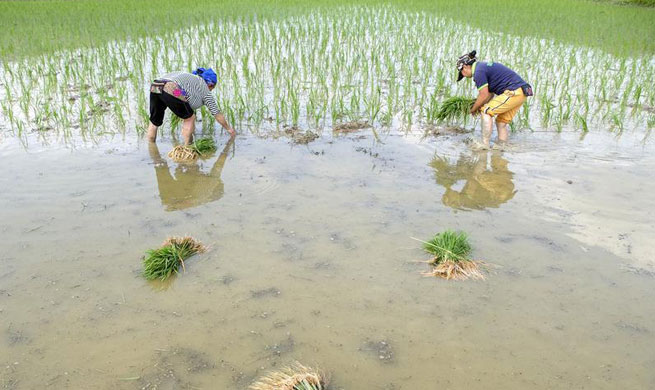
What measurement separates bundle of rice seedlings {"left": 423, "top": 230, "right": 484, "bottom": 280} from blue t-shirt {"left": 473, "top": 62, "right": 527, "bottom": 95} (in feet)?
7.11

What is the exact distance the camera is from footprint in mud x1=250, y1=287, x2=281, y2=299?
2648 millimetres

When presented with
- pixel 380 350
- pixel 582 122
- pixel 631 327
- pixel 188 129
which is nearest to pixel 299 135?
pixel 188 129

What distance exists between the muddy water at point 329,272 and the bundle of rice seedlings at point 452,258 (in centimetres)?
9

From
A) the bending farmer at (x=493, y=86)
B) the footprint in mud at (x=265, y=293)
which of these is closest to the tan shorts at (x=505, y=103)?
the bending farmer at (x=493, y=86)

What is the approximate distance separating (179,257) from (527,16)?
11524 millimetres

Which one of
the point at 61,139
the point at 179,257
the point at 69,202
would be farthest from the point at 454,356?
the point at 61,139

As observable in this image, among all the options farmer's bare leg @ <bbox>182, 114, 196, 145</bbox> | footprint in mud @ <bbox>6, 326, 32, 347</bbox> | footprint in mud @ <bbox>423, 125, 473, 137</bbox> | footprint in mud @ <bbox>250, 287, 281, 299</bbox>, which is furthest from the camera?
footprint in mud @ <bbox>423, 125, 473, 137</bbox>

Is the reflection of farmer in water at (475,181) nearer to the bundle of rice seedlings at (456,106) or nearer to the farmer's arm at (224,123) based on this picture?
the bundle of rice seedlings at (456,106)

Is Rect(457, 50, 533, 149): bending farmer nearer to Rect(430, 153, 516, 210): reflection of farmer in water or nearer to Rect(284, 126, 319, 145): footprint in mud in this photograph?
Rect(430, 153, 516, 210): reflection of farmer in water

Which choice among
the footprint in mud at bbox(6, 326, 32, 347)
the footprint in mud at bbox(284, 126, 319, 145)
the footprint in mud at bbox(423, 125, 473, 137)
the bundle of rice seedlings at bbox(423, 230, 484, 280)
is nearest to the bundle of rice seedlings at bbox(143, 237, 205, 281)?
the footprint in mud at bbox(6, 326, 32, 347)

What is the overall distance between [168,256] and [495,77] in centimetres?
345

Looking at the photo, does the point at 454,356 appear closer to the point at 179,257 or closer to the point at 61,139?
the point at 179,257

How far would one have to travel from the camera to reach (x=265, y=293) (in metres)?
2.67

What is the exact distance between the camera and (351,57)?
797 centimetres
